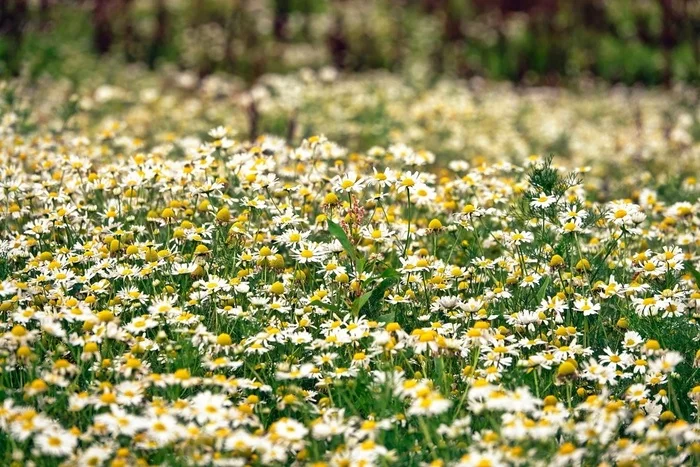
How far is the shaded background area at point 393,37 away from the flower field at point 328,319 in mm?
5649

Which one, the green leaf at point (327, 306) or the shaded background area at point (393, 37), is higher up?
the shaded background area at point (393, 37)

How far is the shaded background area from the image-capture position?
1045 cm

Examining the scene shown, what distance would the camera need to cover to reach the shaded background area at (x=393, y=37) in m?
10.4

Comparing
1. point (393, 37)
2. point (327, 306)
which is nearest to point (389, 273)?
point (327, 306)

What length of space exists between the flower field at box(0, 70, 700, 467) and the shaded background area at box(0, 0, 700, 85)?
5.65 m

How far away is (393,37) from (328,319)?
8.63 metres

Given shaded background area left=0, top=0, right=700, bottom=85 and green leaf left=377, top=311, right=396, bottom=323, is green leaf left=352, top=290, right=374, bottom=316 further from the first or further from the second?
shaded background area left=0, top=0, right=700, bottom=85

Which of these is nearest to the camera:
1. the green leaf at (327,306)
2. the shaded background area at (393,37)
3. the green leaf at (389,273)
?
the green leaf at (327,306)

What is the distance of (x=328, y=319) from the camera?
3287mm

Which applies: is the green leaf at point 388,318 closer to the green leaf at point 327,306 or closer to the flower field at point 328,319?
the flower field at point 328,319

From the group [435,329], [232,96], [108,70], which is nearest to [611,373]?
[435,329]

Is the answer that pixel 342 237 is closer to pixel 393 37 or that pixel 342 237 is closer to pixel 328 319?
pixel 328 319

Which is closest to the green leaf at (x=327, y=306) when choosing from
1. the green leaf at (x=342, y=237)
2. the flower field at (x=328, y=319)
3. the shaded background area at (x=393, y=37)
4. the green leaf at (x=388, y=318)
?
the flower field at (x=328, y=319)

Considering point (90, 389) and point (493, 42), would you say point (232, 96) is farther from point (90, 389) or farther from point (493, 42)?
point (90, 389)
